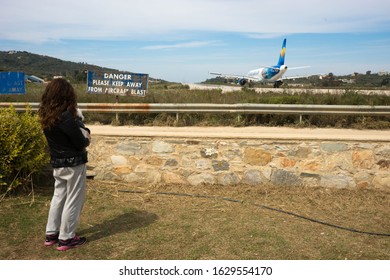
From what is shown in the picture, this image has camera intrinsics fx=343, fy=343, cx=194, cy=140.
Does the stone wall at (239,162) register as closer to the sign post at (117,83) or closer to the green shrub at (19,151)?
the green shrub at (19,151)

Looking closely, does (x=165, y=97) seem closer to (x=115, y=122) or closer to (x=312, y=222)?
(x=115, y=122)

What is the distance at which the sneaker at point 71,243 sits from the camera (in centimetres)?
399

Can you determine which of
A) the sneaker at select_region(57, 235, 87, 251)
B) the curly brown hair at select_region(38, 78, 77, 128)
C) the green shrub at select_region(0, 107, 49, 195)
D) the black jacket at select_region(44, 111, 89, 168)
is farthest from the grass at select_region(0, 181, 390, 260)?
the curly brown hair at select_region(38, 78, 77, 128)

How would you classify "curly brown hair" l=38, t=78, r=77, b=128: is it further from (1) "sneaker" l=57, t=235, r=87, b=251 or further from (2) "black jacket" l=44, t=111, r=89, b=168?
(1) "sneaker" l=57, t=235, r=87, b=251

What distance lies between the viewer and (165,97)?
11.6 metres

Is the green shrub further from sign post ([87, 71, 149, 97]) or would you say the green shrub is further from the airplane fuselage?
the airplane fuselage

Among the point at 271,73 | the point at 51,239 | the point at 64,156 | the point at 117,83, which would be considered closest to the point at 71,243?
the point at 51,239

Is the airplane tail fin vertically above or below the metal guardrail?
above

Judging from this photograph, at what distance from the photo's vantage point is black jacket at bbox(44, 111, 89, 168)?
3715mm

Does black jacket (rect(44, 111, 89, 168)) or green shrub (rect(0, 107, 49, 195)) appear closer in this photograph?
black jacket (rect(44, 111, 89, 168))

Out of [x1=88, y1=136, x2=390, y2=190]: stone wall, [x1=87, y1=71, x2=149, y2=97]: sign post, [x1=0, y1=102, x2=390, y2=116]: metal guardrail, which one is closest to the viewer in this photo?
[x1=88, y1=136, x2=390, y2=190]: stone wall

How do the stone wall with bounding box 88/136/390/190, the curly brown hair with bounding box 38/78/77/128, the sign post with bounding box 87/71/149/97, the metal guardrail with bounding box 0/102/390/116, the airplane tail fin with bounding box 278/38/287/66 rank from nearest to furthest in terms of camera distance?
the curly brown hair with bounding box 38/78/77/128 < the stone wall with bounding box 88/136/390/190 < the metal guardrail with bounding box 0/102/390/116 < the sign post with bounding box 87/71/149/97 < the airplane tail fin with bounding box 278/38/287/66

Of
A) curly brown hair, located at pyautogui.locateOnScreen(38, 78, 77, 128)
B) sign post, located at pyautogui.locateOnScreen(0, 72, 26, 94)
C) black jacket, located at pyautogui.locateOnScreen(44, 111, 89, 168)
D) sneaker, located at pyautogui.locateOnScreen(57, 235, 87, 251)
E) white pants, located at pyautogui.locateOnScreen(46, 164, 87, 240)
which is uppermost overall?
sign post, located at pyautogui.locateOnScreen(0, 72, 26, 94)

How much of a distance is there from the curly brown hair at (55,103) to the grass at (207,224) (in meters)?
1.54
